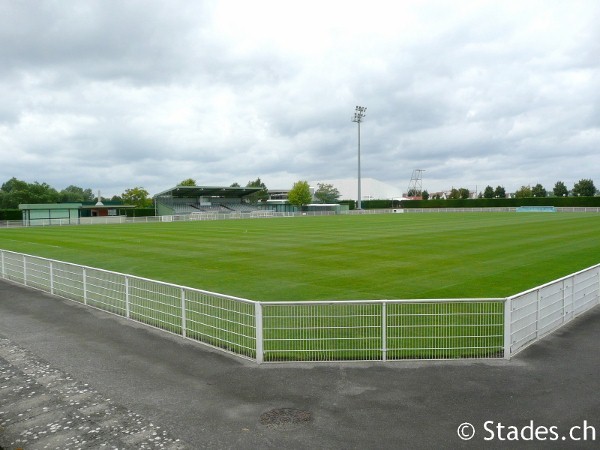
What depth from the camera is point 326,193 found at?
150125 millimetres

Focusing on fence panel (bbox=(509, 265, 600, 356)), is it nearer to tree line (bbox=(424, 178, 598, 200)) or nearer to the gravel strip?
the gravel strip

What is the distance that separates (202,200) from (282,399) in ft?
321

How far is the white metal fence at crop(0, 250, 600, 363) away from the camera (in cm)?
748

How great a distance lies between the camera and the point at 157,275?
1677cm

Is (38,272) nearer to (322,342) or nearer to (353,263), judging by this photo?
(322,342)

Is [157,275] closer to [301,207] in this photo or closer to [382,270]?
[382,270]

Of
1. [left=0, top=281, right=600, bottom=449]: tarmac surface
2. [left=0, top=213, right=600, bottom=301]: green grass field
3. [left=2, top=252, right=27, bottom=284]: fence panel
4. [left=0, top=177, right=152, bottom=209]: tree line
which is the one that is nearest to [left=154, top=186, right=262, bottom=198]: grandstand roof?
[left=0, top=177, right=152, bottom=209]: tree line

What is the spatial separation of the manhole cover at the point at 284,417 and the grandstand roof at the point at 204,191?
8995cm

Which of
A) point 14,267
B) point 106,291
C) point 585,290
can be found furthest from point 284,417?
point 14,267

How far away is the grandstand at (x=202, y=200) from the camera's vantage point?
95.5 m

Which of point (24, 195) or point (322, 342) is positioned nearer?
point (322, 342)

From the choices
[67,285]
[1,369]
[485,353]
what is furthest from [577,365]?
[67,285]

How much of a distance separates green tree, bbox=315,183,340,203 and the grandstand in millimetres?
42060

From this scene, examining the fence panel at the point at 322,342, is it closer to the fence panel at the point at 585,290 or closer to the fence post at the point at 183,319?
the fence post at the point at 183,319
